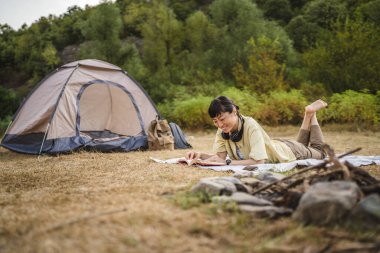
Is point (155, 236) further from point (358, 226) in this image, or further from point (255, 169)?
point (255, 169)

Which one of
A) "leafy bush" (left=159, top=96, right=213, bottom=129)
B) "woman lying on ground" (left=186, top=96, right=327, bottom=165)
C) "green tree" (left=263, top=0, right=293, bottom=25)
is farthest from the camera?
"green tree" (left=263, top=0, right=293, bottom=25)

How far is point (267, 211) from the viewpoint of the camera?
213 centimetres

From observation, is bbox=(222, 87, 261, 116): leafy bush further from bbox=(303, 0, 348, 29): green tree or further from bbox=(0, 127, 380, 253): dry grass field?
bbox=(303, 0, 348, 29): green tree

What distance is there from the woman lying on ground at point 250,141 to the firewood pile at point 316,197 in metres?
1.37

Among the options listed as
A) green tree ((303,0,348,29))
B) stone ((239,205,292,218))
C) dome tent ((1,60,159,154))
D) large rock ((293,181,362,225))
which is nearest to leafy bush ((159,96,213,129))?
dome tent ((1,60,159,154))

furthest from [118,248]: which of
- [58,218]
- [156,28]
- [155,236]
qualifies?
[156,28]

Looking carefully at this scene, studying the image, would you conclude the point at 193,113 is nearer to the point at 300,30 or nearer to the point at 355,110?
the point at 355,110

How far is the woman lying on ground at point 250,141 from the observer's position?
4.07 meters

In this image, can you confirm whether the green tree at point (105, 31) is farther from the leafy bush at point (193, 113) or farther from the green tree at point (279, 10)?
the green tree at point (279, 10)

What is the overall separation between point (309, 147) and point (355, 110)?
5.37m

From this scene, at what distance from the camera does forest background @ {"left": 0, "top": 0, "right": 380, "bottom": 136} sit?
34.6 ft

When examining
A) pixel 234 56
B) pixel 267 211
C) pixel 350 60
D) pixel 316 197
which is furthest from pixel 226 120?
pixel 234 56

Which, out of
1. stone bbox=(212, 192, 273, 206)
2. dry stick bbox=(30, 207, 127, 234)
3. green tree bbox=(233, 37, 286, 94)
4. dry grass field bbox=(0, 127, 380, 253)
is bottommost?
dry grass field bbox=(0, 127, 380, 253)

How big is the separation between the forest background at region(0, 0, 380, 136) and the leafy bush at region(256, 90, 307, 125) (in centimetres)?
3
